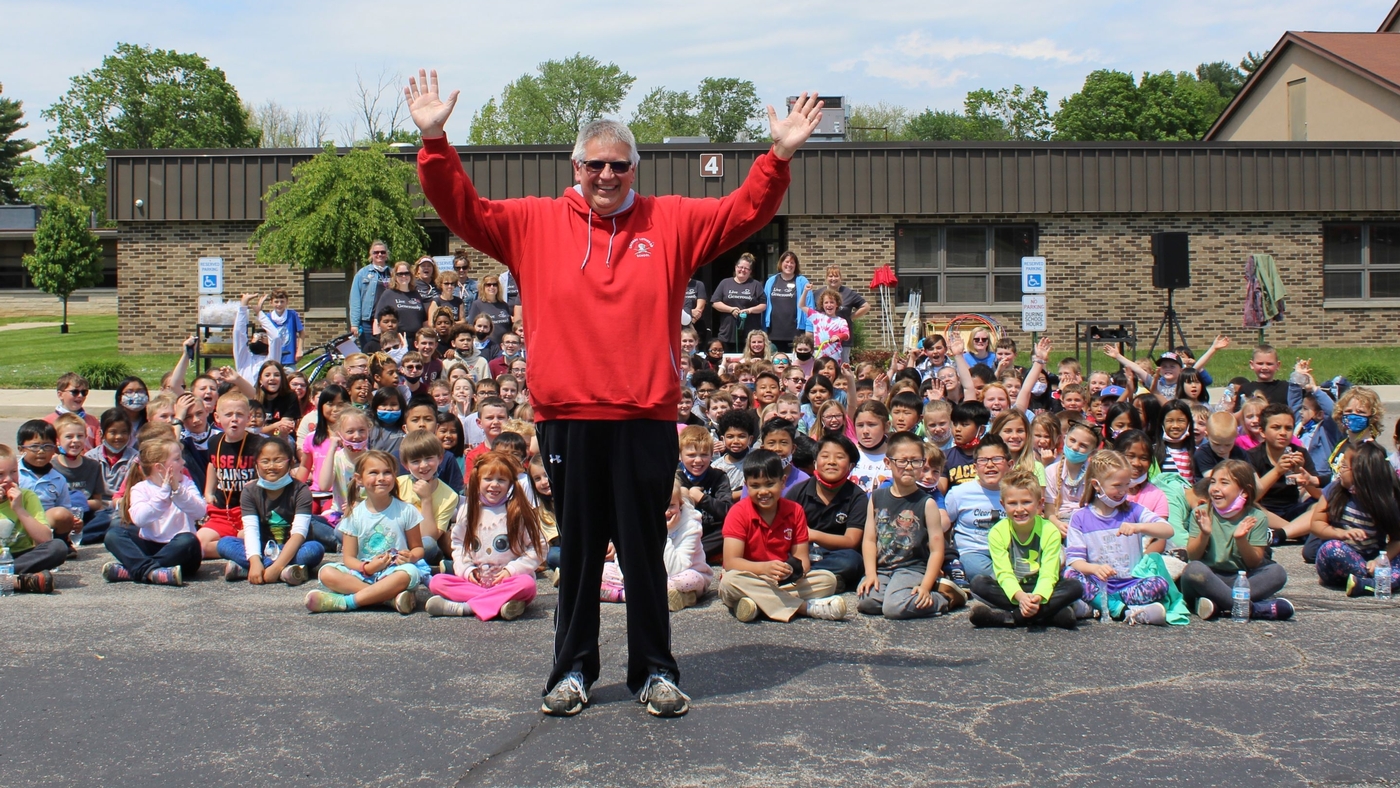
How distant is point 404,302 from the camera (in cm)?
1404

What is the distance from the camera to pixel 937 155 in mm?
23984

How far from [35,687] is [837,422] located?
5.54 metres

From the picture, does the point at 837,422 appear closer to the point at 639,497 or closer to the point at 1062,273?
the point at 639,497

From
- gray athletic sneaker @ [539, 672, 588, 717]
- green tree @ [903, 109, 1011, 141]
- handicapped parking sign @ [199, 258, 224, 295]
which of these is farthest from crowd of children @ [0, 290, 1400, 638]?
green tree @ [903, 109, 1011, 141]

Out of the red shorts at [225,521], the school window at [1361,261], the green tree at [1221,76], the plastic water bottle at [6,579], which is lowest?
the plastic water bottle at [6,579]

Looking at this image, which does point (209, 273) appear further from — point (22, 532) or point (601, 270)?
point (601, 270)

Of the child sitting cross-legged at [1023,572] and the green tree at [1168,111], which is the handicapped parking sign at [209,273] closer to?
the child sitting cross-legged at [1023,572]

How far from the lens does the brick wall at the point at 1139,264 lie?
24172 millimetres

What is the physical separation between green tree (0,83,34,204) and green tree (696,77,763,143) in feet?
145

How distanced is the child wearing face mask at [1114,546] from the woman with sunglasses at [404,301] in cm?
891

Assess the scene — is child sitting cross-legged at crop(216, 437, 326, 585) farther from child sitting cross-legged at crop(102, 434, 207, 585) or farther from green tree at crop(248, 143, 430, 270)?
green tree at crop(248, 143, 430, 270)

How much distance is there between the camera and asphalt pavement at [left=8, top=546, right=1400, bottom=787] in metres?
4.01

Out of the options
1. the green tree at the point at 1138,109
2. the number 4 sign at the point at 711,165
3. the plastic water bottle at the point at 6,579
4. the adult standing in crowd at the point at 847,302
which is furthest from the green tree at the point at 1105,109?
the plastic water bottle at the point at 6,579

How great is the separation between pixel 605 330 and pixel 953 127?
8463 cm
